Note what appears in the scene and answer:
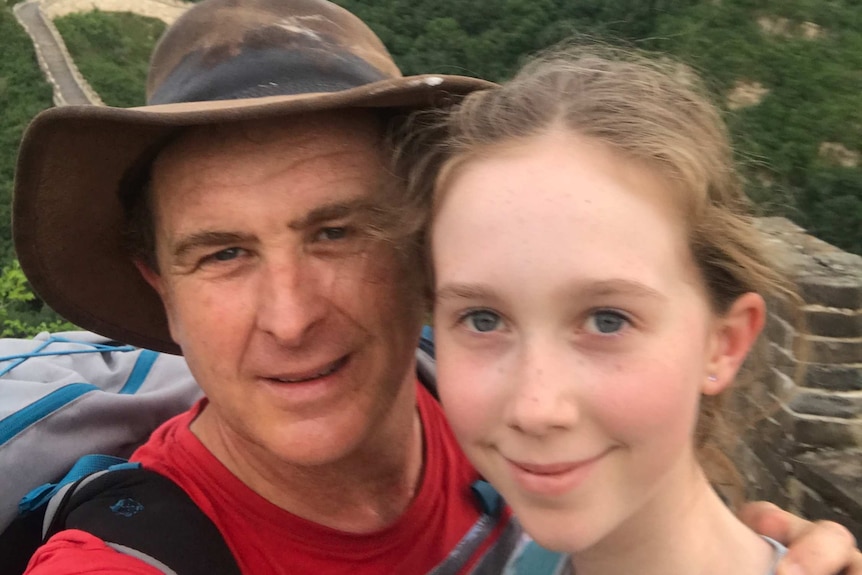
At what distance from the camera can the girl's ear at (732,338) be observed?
1035mm

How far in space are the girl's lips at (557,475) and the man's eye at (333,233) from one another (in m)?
0.50

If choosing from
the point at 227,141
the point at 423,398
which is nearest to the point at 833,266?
the point at 423,398

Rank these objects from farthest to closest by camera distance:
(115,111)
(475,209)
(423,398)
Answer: (423,398)
(115,111)
(475,209)

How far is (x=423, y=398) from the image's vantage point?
5.42 ft

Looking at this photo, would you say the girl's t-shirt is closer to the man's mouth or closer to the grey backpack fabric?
the man's mouth

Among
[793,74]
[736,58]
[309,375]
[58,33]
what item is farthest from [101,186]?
[58,33]

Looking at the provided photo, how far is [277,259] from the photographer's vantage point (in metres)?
1.21

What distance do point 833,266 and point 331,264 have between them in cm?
248

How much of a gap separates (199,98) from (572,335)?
2.38 ft

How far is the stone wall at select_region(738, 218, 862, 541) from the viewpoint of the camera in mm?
2900

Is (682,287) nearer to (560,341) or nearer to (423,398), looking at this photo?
(560,341)

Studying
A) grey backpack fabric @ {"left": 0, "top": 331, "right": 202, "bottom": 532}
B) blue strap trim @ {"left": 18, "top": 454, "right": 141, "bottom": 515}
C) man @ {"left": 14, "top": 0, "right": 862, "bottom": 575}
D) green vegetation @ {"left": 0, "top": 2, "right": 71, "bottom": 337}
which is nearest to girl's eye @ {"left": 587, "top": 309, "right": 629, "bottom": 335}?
man @ {"left": 14, "top": 0, "right": 862, "bottom": 575}

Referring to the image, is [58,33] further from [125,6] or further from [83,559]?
[83,559]

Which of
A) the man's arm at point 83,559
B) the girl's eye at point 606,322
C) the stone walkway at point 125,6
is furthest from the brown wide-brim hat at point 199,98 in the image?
the stone walkway at point 125,6
